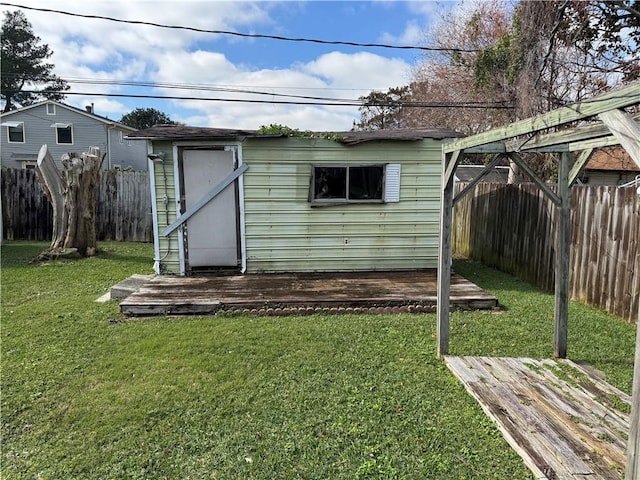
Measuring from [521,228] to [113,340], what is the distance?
6332 millimetres

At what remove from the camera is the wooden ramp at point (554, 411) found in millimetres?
2217

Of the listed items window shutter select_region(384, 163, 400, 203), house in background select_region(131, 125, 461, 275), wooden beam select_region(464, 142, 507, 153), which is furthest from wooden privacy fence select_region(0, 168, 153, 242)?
wooden beam select_region(464, 142, 507, 153)

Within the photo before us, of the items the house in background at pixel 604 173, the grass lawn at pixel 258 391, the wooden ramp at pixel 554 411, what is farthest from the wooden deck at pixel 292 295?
the house in background at pixel 604 173

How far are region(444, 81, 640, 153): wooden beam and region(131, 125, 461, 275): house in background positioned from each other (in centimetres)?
347

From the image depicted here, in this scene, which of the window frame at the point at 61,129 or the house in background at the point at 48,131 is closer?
the house in background at the point at 48,131

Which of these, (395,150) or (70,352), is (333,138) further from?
(70,352)

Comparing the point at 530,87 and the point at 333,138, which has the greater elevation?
the point at 530,87

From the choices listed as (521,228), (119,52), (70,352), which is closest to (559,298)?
(521,228)

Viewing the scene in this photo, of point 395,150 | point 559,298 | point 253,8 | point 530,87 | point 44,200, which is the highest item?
point 253,8

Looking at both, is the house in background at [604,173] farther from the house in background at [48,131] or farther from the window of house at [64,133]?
the window of house at [64,133]

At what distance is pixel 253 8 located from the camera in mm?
7883

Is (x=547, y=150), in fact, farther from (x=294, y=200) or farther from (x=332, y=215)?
(x=294, y=200)

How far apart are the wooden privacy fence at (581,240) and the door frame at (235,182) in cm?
469

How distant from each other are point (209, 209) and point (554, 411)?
17.6 feet
